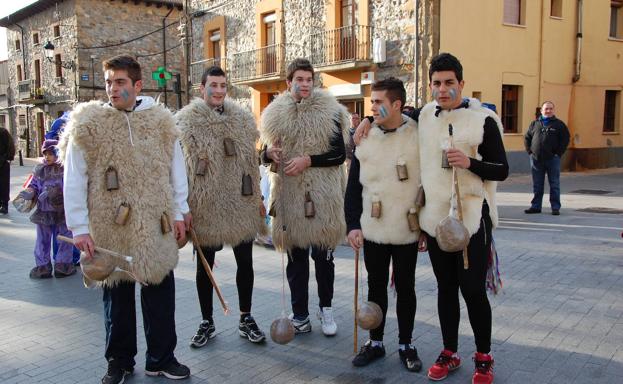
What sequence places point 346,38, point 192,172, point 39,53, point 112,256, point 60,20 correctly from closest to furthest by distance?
point 112,256
point 192,172
point 346,38
point 60,20
point 39,53

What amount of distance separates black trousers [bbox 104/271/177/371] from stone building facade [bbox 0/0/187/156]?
25.9 m

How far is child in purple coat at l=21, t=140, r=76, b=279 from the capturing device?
20.4 feet

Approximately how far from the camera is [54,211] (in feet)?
20.6

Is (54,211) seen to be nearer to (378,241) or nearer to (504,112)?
(378,241)

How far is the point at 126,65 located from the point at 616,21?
22241 millimetres

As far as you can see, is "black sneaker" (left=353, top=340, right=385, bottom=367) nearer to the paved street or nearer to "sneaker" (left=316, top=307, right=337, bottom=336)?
the paved street

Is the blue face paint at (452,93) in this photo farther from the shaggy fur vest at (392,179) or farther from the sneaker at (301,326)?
the sneaker at (301,326)

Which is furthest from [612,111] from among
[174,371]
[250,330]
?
[174,371]

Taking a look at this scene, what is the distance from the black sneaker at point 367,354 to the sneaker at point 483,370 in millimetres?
668

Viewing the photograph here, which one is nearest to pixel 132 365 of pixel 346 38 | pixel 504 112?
pixel 346 38

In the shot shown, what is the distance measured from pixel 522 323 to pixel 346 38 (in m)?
14.1

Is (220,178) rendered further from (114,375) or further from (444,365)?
(444,365)

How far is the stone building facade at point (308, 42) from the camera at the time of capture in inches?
632

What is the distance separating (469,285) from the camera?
3.20 meters
